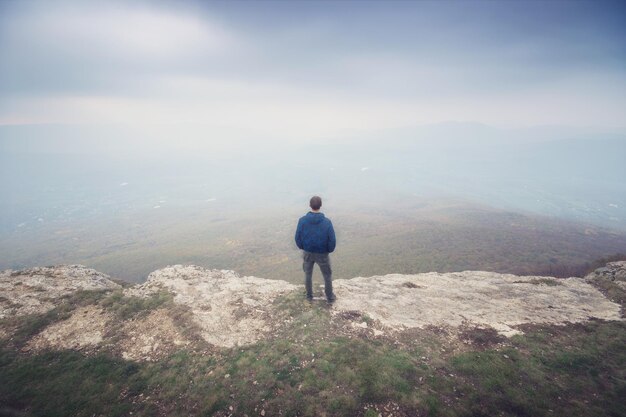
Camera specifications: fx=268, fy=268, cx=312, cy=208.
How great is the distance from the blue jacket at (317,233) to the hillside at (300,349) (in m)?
3.40

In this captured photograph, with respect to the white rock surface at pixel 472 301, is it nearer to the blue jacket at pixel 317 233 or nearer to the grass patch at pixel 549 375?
the grass patch at pixel 549 375

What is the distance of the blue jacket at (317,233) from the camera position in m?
10.8

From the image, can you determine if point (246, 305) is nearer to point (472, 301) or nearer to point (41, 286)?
point (41, 286)

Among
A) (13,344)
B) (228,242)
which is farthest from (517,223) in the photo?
(13,344)

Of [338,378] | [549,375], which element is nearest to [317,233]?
[338,378]

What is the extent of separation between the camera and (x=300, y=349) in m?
9.92

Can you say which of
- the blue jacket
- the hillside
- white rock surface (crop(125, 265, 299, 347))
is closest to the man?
the blue jacket

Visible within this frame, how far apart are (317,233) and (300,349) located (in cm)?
434

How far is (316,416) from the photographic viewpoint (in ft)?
23.2

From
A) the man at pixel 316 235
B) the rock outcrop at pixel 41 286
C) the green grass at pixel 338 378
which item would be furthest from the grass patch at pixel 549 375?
the rock outcrop at pixel 41 286

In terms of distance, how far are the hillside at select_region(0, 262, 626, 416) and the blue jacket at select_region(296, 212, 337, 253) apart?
3.40 m

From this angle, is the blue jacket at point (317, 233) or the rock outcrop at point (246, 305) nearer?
the blue jacket at point (317, 233)

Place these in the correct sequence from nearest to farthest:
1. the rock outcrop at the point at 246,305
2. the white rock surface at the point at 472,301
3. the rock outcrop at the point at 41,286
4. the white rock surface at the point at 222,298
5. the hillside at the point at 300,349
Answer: the hillside at the point at 300,349
the rock outcrop at the point at 246,305
the white rock surface at the point at 222,298
the white rock surface at the point at 472,301
the rock outcrop at the point at 41,286

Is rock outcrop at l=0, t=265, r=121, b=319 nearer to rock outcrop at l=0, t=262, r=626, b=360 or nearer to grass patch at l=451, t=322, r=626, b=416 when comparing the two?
rock outcrop at l=0, t=262, r=626, b=360
